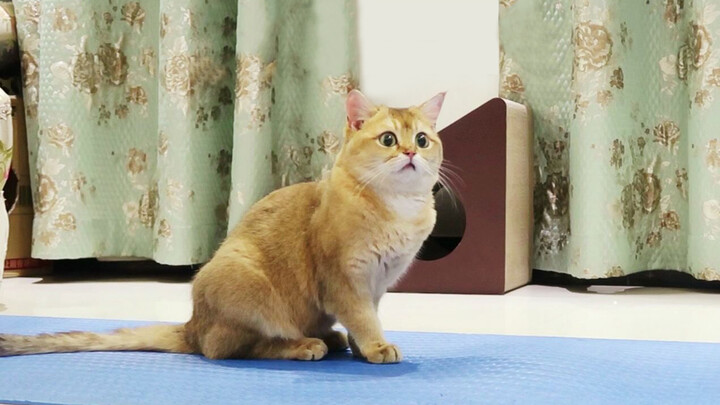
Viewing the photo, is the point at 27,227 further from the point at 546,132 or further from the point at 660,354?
the point at 660,354

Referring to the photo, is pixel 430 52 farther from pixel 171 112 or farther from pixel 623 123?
pixel 171 112

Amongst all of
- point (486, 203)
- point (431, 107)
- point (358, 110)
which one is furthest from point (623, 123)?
point (358, 110)

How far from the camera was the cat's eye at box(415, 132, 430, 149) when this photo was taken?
1.31 m

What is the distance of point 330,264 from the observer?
1273 mm


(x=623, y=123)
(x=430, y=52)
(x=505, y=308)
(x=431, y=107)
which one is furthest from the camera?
(x=430, y=52)

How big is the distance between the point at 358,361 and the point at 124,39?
6.30 feet

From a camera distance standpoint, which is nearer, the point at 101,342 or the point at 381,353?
the point at 381,353

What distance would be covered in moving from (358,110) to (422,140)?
0.12 metres

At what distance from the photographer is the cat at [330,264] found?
4.13 ft

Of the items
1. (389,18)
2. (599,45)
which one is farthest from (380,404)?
(389,18)

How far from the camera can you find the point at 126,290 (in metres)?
2.45

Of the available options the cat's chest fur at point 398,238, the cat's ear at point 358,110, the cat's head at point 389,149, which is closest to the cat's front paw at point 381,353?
the cat's chest fur at point 398,238

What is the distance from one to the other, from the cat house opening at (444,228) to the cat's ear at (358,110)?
123 cm

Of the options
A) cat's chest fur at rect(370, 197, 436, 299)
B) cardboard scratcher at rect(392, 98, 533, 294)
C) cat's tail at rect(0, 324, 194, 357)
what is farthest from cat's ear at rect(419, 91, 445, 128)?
cardboard scratcher at rect(392, 98, 533, 294)
